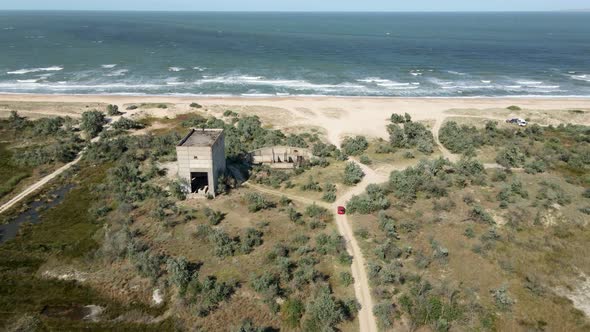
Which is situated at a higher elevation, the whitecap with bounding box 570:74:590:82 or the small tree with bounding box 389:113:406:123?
the whitecap with bounding box 570:74:590:82

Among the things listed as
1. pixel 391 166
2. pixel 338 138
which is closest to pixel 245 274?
pixel 391 166

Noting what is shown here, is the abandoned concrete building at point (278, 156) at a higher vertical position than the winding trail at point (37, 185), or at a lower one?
higher

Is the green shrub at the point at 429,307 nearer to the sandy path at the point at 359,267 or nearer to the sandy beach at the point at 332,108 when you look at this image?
the sandy path at the point at 359,267

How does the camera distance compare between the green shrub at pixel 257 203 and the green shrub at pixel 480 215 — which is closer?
the green shrub at pixel 480 215

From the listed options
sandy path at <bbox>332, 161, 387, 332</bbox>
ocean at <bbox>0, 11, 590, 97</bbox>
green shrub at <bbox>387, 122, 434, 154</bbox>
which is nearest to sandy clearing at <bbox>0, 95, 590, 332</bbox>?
green shrub at <bbox>387, 122, 434, 154</bbox>

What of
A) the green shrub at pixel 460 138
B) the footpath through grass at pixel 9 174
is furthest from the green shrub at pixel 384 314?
the footpath through grass at pixel 9 174

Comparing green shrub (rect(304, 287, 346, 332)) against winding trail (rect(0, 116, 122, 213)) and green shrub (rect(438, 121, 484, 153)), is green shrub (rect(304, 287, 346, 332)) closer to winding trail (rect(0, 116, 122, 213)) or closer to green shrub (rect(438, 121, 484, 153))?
winding trail (rect(0, 116, 122, 213))
